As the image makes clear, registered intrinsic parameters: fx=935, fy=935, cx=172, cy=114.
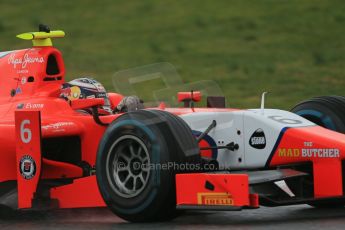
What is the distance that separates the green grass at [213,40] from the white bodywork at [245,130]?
843cm

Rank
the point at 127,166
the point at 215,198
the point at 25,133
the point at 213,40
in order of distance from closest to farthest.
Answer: the point at 215,198
the point at 127,166
the point at 25,133
the point at 213,40

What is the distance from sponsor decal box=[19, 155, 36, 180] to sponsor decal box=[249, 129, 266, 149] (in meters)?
2.02

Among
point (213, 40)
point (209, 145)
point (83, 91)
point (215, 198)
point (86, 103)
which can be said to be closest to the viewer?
point (215, 198)

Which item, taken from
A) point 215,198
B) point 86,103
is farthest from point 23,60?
point 215,198

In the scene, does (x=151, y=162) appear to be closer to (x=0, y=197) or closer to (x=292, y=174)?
(x=292, y=174)

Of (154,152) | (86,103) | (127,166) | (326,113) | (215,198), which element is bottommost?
(215,198)

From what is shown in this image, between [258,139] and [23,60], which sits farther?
[23,60]

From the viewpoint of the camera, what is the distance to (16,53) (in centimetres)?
1002

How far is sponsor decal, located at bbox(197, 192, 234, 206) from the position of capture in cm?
739

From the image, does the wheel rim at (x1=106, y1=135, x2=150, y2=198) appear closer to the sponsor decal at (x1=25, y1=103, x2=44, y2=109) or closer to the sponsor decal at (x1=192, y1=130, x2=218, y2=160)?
the sponsor decal at (x1=192, y1=130, x2=218, y2=160)

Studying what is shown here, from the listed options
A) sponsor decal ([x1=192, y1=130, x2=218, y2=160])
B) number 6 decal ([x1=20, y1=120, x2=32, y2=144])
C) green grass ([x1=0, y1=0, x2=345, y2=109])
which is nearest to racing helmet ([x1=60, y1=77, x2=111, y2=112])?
number 6 decal ([x1=20, y1=120, x2=32, y2=144])

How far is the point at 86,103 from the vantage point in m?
8.76

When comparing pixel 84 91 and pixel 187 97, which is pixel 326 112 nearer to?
pixel 187 97

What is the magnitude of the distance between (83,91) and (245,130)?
2.09 meters
